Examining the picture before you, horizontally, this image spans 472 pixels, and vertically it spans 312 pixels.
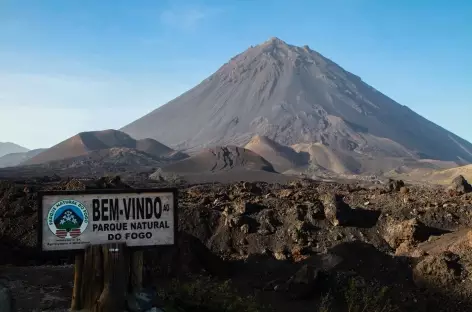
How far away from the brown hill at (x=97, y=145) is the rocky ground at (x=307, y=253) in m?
86.8

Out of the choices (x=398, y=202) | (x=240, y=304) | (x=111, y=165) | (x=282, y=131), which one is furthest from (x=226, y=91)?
(x=240, y=304)

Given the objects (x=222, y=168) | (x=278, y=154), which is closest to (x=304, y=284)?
(x=222, y=168)

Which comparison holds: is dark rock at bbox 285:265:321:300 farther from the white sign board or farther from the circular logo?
the circular logo

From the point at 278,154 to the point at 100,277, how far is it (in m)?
92.0

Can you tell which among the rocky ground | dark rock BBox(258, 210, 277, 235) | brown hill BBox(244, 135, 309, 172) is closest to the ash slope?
brown hill BBox(244, 135, 309, 172)

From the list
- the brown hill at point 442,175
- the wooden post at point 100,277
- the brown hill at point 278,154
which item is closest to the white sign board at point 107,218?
the wooden post at point 100,277

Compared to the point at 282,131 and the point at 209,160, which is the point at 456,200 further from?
the point at 282,131

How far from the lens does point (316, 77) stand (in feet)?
578

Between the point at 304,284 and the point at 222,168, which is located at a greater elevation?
the point at 222,168

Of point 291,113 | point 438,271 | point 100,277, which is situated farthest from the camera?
point 291,113

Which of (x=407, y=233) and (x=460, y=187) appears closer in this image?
(x=407, y=233)

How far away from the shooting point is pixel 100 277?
667cm

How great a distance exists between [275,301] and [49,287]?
4662mm

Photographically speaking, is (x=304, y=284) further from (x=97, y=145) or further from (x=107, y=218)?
(x=97, y=145)
